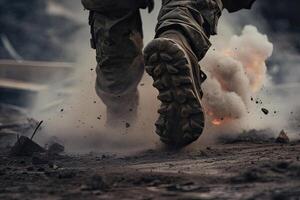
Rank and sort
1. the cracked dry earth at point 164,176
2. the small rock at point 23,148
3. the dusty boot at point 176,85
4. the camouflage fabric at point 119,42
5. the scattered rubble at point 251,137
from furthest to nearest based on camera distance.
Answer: the camouflage fabric at point 119,42 < the scattered rubble at point 251,137 < the small rock at point 23,148 < the dusty boot at point 176,85 < the cracked dry earth at point 164,176

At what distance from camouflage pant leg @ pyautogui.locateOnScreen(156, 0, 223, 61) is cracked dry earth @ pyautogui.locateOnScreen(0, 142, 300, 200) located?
475 mm

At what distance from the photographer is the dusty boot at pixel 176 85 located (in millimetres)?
3016

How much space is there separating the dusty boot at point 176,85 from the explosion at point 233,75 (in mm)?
820

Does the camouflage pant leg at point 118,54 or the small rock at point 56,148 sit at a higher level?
the camouflage pant leg at point 118,54

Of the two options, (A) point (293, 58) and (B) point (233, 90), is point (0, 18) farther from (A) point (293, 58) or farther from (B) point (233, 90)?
(B) point (233, 90)

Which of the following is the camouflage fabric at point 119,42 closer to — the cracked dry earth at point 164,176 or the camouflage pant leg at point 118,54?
the camouflage pant leg at point 118,54

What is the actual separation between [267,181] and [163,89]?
35.1 inches

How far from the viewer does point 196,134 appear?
3148 mm

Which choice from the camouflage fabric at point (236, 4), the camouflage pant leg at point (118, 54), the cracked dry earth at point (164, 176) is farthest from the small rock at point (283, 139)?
the camouflage pant leg at point (118, 54)

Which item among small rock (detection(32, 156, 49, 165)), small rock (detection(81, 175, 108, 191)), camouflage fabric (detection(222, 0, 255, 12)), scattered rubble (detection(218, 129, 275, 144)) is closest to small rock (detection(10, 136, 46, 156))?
small rock (detection(32, 156, 49, 165))

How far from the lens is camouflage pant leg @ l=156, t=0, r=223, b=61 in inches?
127

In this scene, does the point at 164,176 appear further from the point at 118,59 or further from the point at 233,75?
the point at 233,75

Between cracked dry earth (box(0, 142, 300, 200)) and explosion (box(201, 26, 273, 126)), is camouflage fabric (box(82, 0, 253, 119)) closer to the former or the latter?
explosion (box(201, 26, 273, 126))

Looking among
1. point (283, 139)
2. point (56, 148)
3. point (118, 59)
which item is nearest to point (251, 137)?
point (283, 139)
